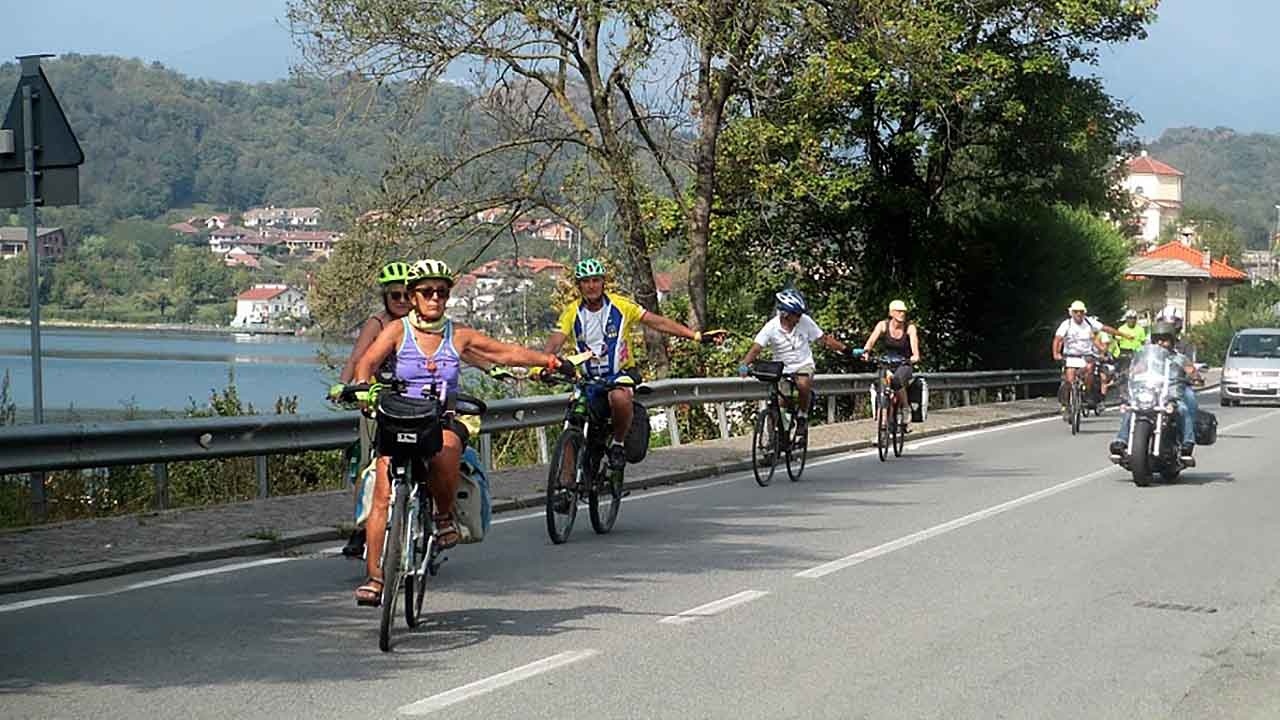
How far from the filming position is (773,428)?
17.4m

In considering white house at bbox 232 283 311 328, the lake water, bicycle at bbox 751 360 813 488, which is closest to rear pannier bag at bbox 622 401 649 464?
bicycle at bbox 751 360 813 488

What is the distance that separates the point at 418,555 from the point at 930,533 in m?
5.90

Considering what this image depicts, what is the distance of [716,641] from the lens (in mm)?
8391

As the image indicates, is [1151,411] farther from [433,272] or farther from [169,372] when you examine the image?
[169,372]

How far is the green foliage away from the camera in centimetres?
8756

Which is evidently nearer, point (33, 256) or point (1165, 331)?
point (33, 256)

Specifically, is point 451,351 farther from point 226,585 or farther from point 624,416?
point 624,416

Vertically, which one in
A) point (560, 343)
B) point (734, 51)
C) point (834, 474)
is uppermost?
point (734, 51)

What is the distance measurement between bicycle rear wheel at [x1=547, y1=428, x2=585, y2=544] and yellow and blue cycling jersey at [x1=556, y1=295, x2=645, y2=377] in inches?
24.5

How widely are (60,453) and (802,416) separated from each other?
8021 millimetres

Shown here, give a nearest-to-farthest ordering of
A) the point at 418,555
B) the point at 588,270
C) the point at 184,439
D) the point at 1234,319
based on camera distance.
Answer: the point at 418,555
the point at 588,270
the point at 184,439
the point at 1234,319

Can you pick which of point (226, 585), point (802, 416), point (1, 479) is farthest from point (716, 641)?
point (802, 416)

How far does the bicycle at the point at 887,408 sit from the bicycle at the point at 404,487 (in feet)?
41.7

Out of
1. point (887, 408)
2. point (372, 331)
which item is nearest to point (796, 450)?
point (887, 408)
